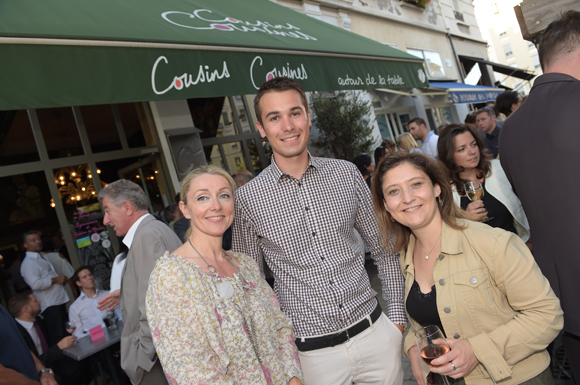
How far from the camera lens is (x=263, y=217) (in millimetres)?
2088

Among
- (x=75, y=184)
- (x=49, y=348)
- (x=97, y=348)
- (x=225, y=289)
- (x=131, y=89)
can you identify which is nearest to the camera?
(x=225, y=289)

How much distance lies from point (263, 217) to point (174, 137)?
4598mm

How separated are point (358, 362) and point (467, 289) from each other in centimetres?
66

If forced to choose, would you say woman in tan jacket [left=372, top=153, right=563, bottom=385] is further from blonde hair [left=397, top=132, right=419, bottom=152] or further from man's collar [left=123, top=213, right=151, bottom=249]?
blonde hair [left=397, top=132, right=419, bottom=152]

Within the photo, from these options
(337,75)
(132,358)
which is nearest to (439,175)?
(132,358)

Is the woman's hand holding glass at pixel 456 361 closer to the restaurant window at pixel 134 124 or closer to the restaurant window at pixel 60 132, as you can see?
the restaurant window at pixel 60 132

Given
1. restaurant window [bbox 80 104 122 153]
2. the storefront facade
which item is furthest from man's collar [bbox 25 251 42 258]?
restaurant window [bbox 80 104 122 153]

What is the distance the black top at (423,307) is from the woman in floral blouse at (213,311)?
58 cm

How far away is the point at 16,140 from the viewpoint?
216 inches

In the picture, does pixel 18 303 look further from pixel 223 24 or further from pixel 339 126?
pixel 339 126

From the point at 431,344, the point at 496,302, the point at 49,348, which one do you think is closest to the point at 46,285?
the point at 49,348

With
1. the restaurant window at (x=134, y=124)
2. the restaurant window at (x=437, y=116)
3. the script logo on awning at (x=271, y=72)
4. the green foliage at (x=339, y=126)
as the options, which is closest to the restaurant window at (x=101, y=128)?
the restaurant window at (x=134, y=124)

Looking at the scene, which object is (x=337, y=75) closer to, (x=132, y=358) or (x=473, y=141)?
(x=473, y=141)

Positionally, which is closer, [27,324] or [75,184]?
[27,324]
